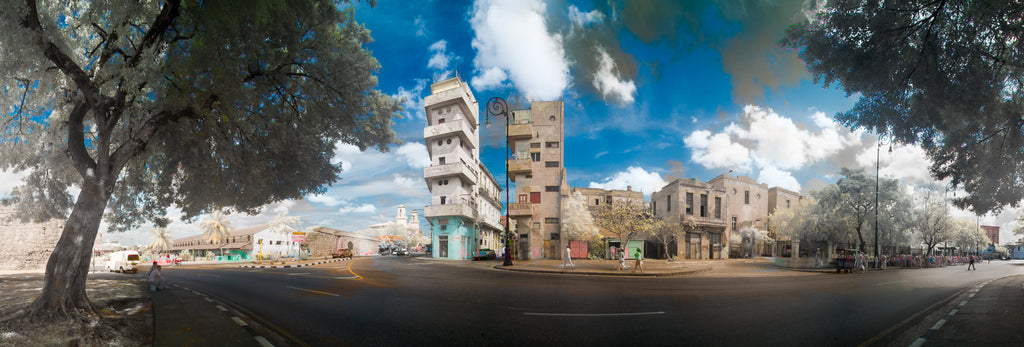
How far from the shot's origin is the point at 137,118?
49.5ft

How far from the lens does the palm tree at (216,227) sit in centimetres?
7112

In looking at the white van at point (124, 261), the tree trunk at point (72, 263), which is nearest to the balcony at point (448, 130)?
the white van at point (124, 261)

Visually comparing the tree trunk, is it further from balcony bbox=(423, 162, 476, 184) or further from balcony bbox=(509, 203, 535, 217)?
balcony bbox=(423, 162, 476, 184)

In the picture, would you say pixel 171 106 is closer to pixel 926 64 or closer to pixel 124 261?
pixel 926 64

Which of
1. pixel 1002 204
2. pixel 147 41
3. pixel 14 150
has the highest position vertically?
pixel 147 41

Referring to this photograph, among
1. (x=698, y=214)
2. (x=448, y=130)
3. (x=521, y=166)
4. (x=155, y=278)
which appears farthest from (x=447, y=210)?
(x=155, y=278)

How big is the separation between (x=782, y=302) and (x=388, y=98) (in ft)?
55.7

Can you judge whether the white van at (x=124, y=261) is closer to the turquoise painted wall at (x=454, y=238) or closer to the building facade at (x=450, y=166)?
the building facade at (x=450, y=166)

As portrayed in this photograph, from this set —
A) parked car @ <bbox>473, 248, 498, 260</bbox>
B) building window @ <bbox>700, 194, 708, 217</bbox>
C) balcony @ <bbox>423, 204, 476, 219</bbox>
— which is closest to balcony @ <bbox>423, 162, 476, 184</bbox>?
balcony @ <bbox>423, 204, 476, 219</bbox>

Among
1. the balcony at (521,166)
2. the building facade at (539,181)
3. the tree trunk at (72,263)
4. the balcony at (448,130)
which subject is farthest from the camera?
the balcony at (448,130)

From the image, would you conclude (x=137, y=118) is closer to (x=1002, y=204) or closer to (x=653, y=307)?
(x=653, y=307)

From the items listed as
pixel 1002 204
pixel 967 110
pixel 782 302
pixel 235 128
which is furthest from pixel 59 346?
pixel 1002 204

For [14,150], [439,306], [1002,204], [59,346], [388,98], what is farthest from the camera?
[388,98]

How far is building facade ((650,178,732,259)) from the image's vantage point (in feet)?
161
